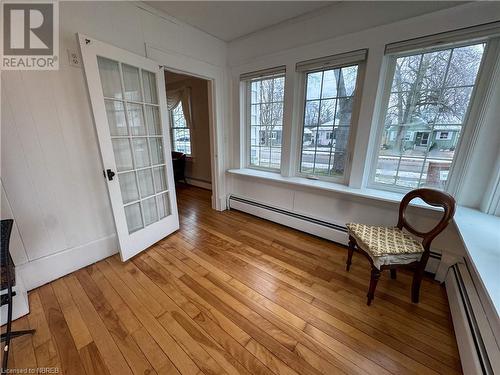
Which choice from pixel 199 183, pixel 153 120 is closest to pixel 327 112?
pixel 153 120

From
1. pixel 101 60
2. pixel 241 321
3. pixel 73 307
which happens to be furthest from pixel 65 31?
pixel 241 321

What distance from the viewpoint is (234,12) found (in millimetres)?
2080

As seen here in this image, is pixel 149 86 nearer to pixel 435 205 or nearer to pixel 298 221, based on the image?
pixel 298 221

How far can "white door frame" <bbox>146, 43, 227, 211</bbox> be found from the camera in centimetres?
221

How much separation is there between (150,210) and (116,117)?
1.02 meters

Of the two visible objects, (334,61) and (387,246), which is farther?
(334,61)

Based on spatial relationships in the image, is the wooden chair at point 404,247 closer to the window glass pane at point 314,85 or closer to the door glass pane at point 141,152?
the window glass pane at point 314,85

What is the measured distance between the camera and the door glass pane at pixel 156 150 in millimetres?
2203

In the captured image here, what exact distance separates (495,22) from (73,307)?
3656 mm

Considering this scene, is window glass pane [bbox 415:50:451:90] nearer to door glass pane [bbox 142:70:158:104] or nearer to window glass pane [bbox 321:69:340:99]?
window glass pane [bbox 321:69:340:99]

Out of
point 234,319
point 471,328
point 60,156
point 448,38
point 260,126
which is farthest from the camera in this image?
point 260,126

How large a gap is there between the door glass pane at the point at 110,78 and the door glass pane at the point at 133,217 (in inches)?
42.5

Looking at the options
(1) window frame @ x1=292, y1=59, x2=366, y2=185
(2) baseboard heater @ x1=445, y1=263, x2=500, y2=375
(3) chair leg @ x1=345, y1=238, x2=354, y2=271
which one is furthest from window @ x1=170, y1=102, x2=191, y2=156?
(2) baseboard heater @ x1=445, y1=263, x2=500, y2=375

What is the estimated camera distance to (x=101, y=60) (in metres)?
1.71
